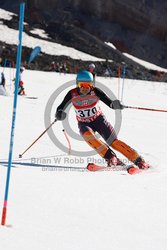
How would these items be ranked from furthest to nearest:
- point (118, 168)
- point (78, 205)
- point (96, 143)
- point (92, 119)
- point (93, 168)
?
point (92, 119), point (96, 143), point (118, 168), point (93, 168), point (78, 205)

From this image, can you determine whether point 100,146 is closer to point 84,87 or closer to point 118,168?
point 118,168

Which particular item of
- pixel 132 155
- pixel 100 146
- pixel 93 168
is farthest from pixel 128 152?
pixel 93 168

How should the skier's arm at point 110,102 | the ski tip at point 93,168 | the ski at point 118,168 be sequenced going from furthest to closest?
the skier's arm at point 110,102
the ski tip at point 93,168
the ski at point 118,168

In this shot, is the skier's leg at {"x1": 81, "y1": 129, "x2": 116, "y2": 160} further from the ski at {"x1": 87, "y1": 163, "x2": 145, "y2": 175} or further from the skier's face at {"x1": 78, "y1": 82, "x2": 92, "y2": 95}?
the skier's face at {"x1": 78, "y1": 82, "x2": 92, "y2": 95}

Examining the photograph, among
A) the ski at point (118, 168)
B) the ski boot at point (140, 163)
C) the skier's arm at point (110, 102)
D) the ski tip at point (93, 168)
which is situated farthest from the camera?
the skier's arm at point (110, 102)

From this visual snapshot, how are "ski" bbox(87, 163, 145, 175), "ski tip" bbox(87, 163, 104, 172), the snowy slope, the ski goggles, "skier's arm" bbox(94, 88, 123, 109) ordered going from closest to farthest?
1. the snowy slope
2. "ski" bbox(87, 163, 145, 175)
3. "ski tip" bbox(87, 163, 104, 172)
4. the ski goggles
5. "skier's arm" bbox(94, 88, 123, 109)

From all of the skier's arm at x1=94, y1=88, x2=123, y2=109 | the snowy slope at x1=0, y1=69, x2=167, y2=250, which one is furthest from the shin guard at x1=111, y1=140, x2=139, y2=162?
the skier's arm at x1=94, y1=88, x2=123, y2=109

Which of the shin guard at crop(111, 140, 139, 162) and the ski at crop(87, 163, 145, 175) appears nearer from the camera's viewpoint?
the ski at crop(87, 163, 145, 175)

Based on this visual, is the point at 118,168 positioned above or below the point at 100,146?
below

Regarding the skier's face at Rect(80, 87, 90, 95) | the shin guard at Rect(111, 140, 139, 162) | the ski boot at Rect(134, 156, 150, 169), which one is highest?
the skier's face at Rect(80, 87, 90, 95)

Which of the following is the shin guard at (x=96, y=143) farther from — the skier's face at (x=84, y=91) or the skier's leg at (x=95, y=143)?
the skier's face at (x=84, y=91)

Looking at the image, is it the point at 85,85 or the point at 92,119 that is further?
the point at 92,119

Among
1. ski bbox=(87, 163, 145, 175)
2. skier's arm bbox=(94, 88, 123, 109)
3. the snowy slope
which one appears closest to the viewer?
the snowy slope

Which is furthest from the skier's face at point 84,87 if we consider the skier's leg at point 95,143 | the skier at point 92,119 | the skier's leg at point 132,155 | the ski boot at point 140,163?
the ski boot at point 140,163
